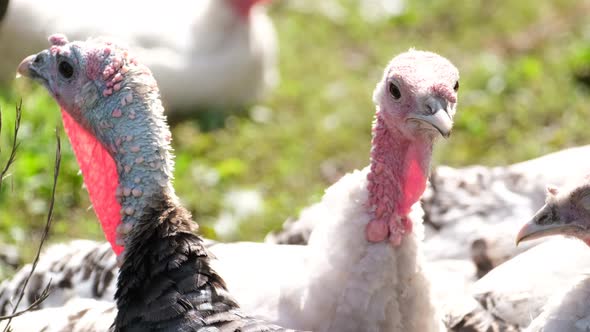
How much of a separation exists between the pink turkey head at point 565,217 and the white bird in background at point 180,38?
146 inches

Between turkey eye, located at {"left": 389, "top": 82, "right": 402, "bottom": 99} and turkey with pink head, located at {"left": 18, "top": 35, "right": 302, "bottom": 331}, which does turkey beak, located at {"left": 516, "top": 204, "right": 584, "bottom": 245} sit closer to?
turkey eye, located at {"left": 389, "top": 82, "right": 402, "bottom": 99}

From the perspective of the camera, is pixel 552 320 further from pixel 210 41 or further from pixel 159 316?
pixel 210 41

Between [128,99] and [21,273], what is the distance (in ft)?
4.34

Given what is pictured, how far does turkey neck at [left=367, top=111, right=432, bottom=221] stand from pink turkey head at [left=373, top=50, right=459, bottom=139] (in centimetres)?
5

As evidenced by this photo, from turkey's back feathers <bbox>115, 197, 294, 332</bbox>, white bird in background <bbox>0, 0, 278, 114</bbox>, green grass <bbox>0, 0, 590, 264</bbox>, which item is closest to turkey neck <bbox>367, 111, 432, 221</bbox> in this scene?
turkey's back feathers <bbox>115, 197, 294, 332</bbox>

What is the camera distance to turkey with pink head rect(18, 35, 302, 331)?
3053 millimetres

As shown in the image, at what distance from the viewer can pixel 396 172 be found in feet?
11.2

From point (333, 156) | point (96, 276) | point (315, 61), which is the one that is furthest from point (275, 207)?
point (315, 61)

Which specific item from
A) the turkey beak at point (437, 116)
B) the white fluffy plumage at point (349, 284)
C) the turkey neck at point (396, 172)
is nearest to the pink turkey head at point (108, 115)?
the white fluffy plumage at point (349, 284)

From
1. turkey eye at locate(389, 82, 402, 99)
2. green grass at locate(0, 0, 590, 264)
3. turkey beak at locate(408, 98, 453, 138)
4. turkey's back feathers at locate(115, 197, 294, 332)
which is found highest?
green grass at locate(0, 0, 590, 264)

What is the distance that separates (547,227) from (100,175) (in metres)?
1.38

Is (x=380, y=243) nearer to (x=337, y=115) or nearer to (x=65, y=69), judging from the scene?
(x=65, y=69)

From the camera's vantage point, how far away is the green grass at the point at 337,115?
5.50 m

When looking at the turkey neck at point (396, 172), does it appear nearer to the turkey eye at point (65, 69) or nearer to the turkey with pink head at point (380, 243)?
the turkey with pink head at point (380, 243)
